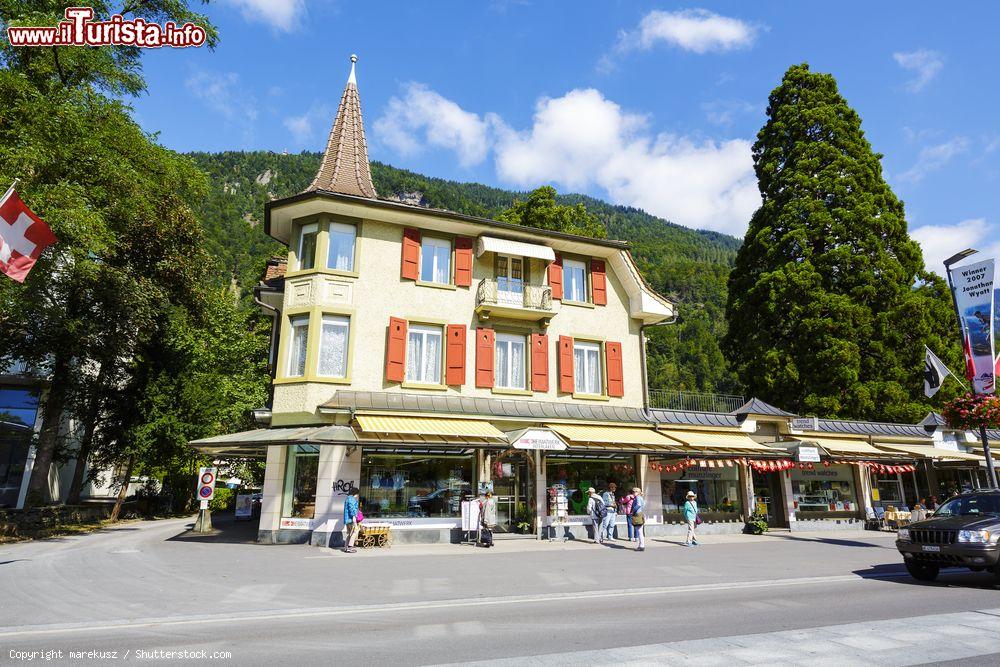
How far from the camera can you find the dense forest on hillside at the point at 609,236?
88.8 meters

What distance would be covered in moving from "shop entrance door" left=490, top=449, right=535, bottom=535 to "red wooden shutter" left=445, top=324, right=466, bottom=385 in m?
3.10

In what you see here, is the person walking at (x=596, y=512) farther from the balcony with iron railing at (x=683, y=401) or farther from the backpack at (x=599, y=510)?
the balcony with iron railing at (x=683, y=401)

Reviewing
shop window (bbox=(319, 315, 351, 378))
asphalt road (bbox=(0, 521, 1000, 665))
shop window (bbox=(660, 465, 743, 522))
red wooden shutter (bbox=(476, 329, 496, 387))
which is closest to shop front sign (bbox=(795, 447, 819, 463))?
shop window (bbox=(660, 465, 743, 522))

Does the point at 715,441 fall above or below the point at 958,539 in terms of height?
above

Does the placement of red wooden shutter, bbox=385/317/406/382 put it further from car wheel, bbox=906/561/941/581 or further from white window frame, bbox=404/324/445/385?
car wheel, bbox=906/561/941/581

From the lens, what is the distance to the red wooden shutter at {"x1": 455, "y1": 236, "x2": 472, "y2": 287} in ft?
69.8

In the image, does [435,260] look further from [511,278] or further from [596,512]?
[596,512]

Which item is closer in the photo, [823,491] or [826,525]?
[826,525]

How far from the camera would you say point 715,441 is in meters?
22.7

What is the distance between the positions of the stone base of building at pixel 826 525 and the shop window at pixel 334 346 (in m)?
20.1

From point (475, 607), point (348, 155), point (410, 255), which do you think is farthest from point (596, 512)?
point (348, 155)

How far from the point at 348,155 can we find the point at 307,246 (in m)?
5.16

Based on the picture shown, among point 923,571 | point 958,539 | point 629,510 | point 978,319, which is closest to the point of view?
point 958,539

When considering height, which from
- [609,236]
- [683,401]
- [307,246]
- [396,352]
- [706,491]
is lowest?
[706,491]
